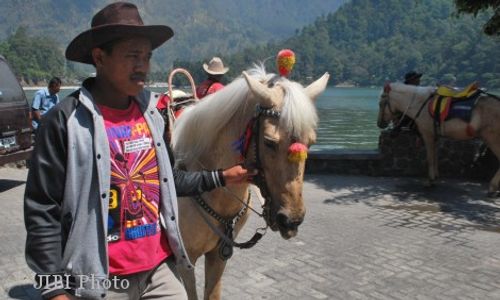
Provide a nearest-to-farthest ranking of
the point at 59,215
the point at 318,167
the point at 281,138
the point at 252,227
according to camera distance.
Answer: the point at 59,215, the point at 281,138, the point at 252,227, the point at 318,167

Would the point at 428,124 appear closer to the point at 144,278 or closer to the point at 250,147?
the point at 250,147

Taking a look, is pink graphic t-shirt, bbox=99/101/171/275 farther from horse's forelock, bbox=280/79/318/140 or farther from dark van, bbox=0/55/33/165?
dark van, bbox=0/55/33/165

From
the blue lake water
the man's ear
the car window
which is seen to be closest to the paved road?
the blue lake water

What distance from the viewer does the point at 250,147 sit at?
254 cm

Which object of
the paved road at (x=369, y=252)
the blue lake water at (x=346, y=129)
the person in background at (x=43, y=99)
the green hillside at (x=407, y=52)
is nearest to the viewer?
the paved road at (x=369, y=252)

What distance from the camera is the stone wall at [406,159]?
31.4ft

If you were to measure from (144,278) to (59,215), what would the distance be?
0.46 meters

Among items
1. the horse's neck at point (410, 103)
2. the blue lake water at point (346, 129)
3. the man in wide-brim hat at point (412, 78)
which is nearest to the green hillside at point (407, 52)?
the blue lake water at point (346, 129)

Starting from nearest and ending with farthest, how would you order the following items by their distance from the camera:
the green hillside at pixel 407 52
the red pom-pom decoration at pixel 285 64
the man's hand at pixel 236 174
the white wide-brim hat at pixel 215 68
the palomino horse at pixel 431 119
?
the man's hand at pixel 236 174
the red pom-pom decoration at pixel 285 64
the white wide-brim hat at pixel 215 68
the palomino horse at pixel 431 119
the green hillside at pixel 407 52

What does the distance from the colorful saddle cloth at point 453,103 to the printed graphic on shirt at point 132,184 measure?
7737 millimetres

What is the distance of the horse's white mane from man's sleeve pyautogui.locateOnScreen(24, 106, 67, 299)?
1.05 m

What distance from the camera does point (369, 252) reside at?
5598 millimetres

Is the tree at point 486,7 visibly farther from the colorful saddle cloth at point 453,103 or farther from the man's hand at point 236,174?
the man's hand at point 236,174

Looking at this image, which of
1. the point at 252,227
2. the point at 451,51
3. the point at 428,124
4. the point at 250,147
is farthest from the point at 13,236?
the point at 451,51
